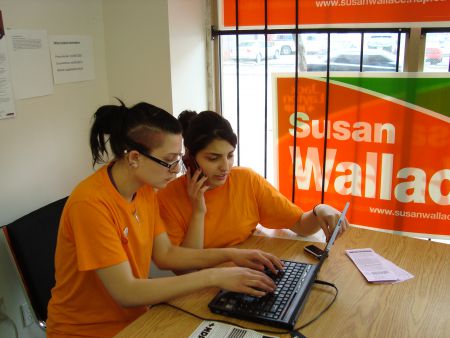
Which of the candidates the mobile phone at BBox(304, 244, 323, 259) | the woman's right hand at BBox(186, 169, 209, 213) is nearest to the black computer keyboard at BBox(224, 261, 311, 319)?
the mobile phone at BBox(304, 244, 323, 259)

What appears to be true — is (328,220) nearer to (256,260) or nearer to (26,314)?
(256,260)

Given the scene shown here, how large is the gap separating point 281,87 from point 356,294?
1309 millimetres

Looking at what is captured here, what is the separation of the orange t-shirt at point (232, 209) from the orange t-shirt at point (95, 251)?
0.17m

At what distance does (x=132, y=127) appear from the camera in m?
1.38

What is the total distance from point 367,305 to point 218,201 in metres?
0.70

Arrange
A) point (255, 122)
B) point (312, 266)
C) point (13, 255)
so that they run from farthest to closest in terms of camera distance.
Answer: point (255, 122) < point (13, 255) < point (312, 266)

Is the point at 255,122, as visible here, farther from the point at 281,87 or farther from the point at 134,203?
the point at 134,203

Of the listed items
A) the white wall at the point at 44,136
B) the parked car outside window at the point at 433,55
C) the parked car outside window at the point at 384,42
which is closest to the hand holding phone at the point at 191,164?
the white wall at the point at 44,136

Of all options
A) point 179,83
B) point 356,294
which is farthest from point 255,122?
point 356,294

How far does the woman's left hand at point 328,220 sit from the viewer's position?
1.61 m

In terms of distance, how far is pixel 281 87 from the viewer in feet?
7.70

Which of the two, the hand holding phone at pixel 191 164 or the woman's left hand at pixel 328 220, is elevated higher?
the hand holding phone at pixel 191 164

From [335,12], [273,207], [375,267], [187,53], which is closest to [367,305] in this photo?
[375,267]

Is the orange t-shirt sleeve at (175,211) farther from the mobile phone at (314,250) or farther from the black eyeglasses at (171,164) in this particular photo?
the mobile phone at (314,250)
